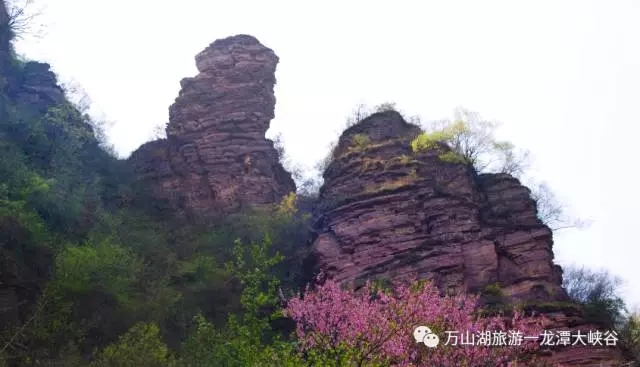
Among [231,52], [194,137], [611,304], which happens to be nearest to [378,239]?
[611,304]

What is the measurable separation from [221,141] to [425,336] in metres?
34.7

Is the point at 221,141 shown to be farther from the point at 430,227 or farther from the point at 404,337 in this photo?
the point at 404,337

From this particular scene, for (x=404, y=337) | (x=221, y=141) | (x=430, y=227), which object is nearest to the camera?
(x=404, y=337)

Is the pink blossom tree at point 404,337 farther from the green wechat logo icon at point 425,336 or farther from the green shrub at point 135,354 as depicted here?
the green shrub at point 135,354

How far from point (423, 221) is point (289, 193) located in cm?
1763

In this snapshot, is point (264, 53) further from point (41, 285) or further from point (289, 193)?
point (41, 285)

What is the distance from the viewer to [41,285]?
24.7 m

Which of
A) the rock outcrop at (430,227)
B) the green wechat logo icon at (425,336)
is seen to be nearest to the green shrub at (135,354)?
the green wechat logo icon at (425,336)

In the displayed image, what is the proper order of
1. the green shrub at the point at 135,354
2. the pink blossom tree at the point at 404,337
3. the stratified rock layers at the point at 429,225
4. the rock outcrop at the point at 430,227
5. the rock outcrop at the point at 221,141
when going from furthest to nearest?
the rock outcrop at the point at 221,141 → the stratified rock layers at the point at 429,225 → the rock outcrop at the point at 430,227 → the green shrub at the point at 135,354 → the pink blossom tree at the point at 404,337

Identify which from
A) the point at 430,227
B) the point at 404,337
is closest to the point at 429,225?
the point at 430,227

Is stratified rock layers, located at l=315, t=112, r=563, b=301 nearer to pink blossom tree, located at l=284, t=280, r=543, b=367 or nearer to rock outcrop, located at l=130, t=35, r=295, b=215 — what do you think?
rock outcrop, located at l=130, t=35, r=295, b=215

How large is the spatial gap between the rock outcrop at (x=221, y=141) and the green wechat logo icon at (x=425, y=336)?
31.7m

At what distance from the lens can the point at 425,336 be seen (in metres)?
14.2

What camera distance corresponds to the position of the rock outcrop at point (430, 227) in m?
30.6
